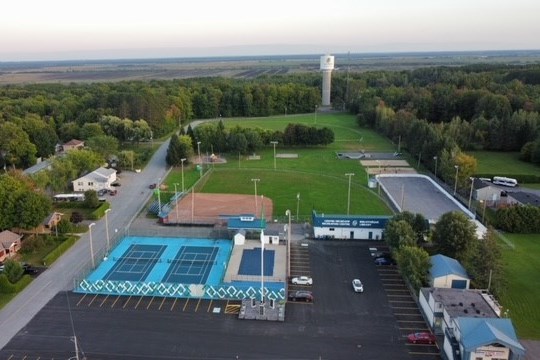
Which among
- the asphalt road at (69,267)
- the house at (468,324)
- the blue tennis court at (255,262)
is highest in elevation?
the house at (468,324)

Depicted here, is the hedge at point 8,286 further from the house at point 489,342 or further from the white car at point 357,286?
the house at point 489,342

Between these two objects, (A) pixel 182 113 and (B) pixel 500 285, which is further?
(A) pixel 182 113

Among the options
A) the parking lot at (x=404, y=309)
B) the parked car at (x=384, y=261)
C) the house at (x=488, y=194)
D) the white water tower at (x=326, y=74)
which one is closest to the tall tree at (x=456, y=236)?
the parked car at (x=384, y=261)

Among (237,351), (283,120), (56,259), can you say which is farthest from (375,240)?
(283,120)

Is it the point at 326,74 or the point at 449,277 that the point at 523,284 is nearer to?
the point at 449,277

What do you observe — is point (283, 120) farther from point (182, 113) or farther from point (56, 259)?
point (56, 259)

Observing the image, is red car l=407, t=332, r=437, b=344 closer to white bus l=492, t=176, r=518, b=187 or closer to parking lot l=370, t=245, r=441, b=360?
parking lot l=370, t=245, r=441, b=360

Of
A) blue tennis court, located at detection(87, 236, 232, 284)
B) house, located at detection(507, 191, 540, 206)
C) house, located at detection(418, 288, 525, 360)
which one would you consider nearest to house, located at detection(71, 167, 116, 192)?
blue tennis court, located at detection(87, 236, 232, 284)
